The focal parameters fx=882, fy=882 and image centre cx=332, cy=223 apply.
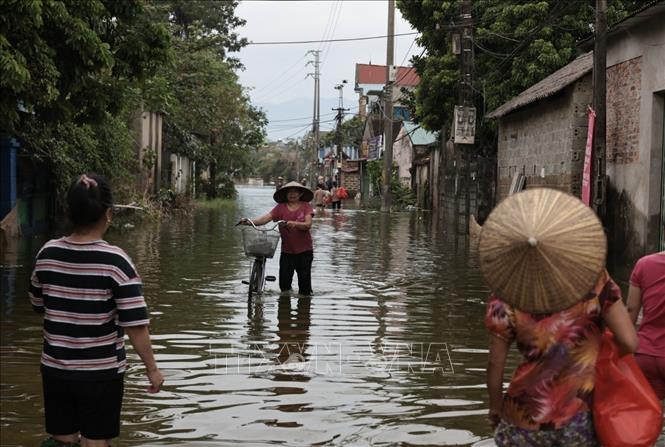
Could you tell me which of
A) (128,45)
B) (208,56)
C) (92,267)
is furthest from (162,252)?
(208,56)

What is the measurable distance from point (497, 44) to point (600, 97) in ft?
45.8

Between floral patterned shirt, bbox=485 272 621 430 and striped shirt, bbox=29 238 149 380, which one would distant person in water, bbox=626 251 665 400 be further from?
striped shirt, bbox=29 238 149 380

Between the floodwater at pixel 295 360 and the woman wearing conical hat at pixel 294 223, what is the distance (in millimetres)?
510

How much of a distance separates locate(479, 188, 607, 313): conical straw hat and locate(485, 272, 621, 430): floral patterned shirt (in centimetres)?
14

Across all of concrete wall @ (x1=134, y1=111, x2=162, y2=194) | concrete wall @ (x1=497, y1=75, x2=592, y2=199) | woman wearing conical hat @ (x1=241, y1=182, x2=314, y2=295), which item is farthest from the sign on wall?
woman wearing conical hat @ (x1=241, y1=182, x2=314, y2=295)

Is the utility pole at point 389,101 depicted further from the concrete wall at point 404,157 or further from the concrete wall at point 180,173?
the concrete wall at point 404,157

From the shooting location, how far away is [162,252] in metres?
18.2

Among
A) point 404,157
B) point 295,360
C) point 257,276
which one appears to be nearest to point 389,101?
point 404,157

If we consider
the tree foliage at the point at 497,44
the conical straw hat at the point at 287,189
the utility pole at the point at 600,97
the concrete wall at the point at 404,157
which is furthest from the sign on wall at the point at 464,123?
the concrete wall at the point at 404,157

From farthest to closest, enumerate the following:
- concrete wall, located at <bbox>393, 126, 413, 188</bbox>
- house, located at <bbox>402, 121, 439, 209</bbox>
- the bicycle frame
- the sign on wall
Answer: concrete wall, located at <bbox>393, 126, 413, 188</bbox>
house, located at <bbox>402, 121, 439, 209</bbox>
the sign on wall
the bicycle frame

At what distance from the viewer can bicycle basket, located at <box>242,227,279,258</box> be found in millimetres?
10844

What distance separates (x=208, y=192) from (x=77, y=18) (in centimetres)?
4328

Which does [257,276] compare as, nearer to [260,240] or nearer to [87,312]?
[260,240]

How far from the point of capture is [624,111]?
16453mm
